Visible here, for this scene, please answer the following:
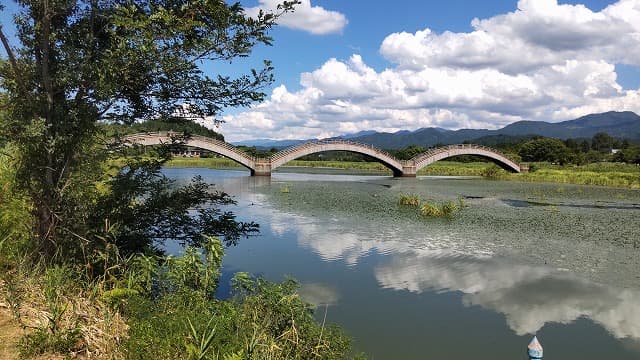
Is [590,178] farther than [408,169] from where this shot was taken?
No

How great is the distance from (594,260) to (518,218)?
882 cm

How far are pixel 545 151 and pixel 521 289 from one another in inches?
3360

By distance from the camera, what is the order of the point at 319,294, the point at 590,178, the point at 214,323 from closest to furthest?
the point at 214,323
the point at 319,294
the point at 590,178

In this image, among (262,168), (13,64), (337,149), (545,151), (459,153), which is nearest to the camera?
(13,64)

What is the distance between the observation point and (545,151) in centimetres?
8644

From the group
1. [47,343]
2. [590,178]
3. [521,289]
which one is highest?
[47,343]

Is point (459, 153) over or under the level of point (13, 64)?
under

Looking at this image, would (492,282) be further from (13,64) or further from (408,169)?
(408,169)

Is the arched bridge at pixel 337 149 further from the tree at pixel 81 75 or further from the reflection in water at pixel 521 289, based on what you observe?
the tree at pixel 81 75

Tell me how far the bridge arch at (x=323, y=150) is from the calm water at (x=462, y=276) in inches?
1292

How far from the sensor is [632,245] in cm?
1650

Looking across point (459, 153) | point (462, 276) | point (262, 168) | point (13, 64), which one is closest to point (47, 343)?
point (13, 64)

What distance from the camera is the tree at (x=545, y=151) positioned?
82794mm

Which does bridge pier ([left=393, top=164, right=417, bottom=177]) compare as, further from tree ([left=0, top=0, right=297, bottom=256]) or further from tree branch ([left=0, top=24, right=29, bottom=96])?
tree branch ([left=0, top=24, right=29, bottom=96])
